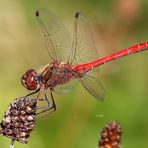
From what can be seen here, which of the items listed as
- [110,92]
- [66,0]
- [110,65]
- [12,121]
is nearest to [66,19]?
[66,0]

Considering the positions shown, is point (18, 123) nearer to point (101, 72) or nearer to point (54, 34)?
point (54, 34)

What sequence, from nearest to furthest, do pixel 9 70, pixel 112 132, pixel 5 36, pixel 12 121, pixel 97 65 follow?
pixel 112 132, pixel 12 121, pixel 97 65, pixel 9 70, pixel 5 36

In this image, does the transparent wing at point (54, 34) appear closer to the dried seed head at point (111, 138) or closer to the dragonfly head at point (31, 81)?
the dragonfly head at point (31, 81)

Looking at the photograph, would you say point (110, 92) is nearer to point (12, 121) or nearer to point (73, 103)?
point (73, 103)

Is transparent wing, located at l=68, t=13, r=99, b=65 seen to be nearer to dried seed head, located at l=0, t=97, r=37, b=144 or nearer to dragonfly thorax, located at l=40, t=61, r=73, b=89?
dragonfly thorax, located at l=40, t=61, r=73, b=89

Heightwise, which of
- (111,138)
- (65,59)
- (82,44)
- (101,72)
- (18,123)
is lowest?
(111,138)

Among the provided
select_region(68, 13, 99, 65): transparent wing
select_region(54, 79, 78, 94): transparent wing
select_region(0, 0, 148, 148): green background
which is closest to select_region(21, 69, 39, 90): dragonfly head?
select_region(54, 79, 78, 94): transparent wing

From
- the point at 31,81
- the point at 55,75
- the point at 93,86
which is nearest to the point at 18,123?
the point at 31,81
